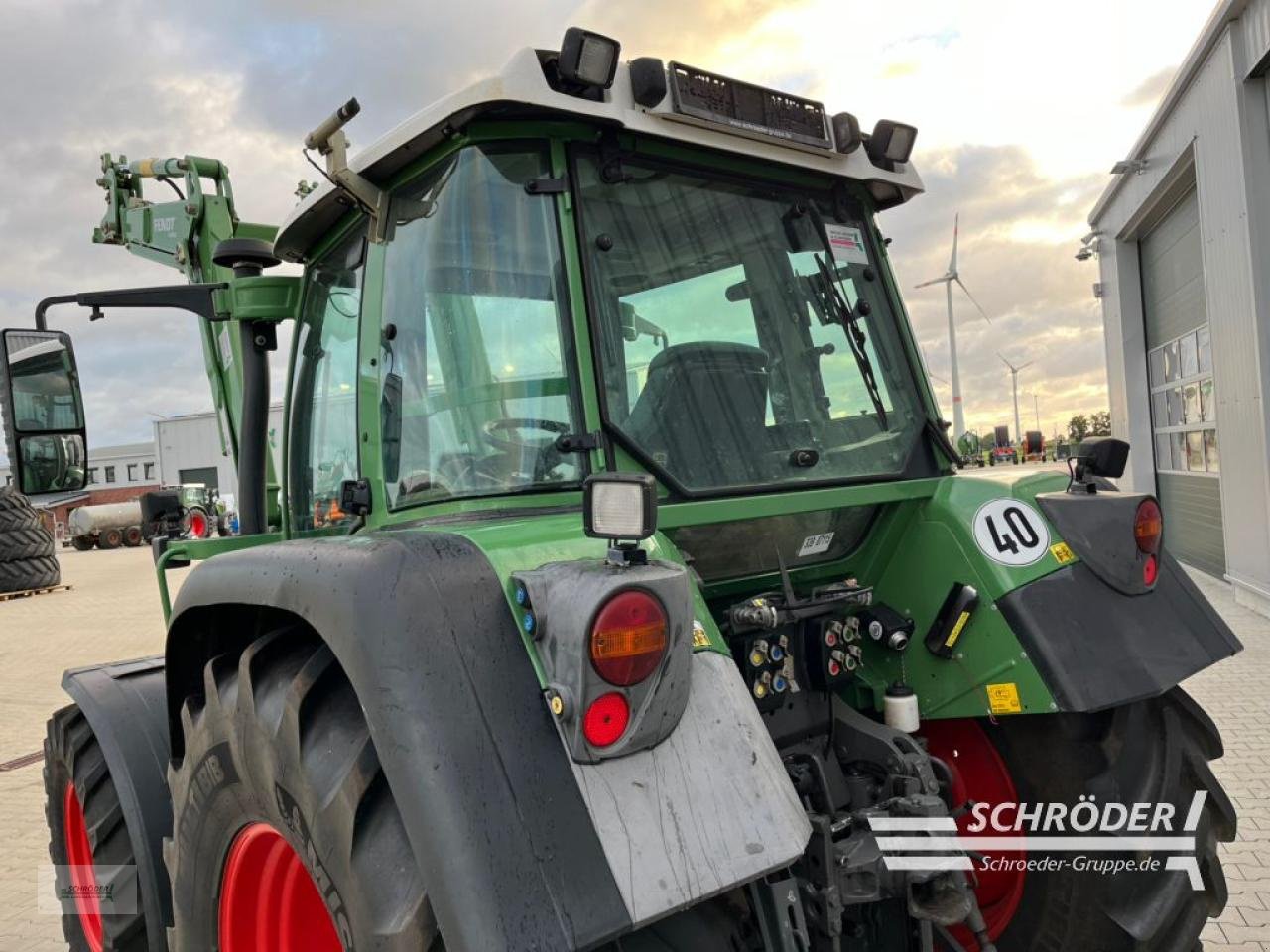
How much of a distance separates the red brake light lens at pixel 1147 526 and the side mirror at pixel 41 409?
3295 millimetres

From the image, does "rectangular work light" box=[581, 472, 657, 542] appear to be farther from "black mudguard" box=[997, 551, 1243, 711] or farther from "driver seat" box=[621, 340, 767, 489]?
"black mudguard" box=[997, 551, 1243, 711]

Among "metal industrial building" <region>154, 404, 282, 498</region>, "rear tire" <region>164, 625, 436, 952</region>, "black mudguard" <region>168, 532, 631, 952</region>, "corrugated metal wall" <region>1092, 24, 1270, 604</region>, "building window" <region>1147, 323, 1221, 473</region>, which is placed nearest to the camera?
"black mudguard" <region>168, 532, 631, 952</region>

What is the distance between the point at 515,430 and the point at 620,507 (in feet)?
2.01

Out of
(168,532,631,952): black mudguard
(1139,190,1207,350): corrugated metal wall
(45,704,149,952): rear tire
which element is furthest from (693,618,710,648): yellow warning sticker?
(1139,190,1207,350): corrugated metal wall

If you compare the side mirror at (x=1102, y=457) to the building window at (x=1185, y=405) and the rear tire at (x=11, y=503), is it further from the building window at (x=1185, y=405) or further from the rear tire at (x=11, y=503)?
the rear tire at (x=11, y=503)

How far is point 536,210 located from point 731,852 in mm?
1520

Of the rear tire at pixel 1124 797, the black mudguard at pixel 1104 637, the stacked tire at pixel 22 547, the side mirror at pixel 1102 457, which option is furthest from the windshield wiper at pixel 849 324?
the stacked tire at pixel 22 547

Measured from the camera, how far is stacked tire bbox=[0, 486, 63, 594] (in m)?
16.3

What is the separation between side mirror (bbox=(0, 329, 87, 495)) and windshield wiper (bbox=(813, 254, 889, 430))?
2441mm

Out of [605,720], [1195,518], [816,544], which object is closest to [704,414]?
[816,544]

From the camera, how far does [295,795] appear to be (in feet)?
5.53

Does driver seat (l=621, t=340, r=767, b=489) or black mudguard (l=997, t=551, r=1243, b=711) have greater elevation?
driver seat (l=621, t=340, r=767, b=489)

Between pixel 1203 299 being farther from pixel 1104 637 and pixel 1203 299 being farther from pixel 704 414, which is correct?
pixel 704 414

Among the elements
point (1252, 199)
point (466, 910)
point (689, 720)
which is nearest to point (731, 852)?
point (689, 720)
